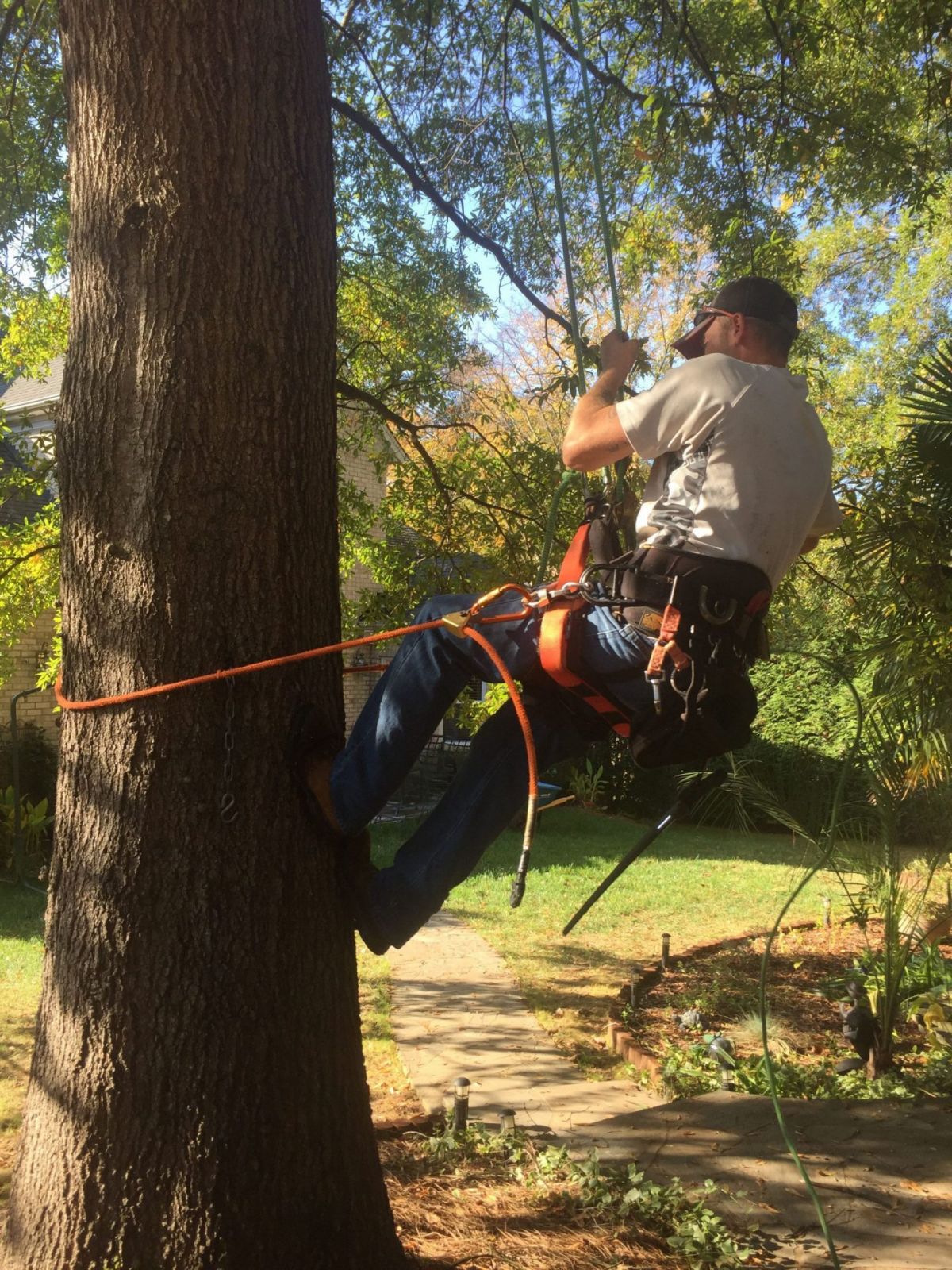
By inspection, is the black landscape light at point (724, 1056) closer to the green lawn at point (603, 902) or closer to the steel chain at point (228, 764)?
the green lawn at point (603, 902)

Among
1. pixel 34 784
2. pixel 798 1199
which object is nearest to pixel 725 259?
pixel 798 1199

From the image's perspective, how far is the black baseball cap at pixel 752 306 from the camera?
2891 millimetres

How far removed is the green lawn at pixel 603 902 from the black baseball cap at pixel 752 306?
4.63 meters

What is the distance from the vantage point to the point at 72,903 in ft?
8.45

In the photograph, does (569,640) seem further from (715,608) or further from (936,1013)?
(936,1013)

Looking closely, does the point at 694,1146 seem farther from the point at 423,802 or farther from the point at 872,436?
the point at 872,436

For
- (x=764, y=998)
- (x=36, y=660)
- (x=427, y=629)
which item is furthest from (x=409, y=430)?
(x=36, y=660)

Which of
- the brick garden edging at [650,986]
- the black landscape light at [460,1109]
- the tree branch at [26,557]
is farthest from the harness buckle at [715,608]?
the tree branch at [26,557]

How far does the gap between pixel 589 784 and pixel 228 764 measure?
13.6m

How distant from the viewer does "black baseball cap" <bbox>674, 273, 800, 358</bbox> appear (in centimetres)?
289

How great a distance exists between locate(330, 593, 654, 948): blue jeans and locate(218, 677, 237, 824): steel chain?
28 cm

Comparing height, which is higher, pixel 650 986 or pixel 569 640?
pixel 569 640

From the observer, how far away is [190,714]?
2561 mm

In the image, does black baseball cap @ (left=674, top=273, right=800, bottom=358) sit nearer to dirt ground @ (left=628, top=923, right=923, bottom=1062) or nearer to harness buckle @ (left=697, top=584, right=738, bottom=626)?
harness buckle @ (left=697, top=584, right=738, bottom=626)
